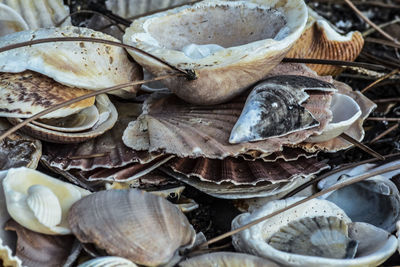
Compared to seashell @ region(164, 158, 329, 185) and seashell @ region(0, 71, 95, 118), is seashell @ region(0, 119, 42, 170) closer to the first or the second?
seashell @ region(0, 71, 95, 118)

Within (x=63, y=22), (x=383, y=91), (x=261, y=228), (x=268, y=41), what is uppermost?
(x=268, y=41)

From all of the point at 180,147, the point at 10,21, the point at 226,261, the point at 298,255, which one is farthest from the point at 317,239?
the point at 10,21

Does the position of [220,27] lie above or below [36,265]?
above

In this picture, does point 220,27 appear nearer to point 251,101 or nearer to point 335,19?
point 251,101

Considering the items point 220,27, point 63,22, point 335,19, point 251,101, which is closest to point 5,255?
point 251,101

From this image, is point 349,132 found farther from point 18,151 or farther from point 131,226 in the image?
point 18,151

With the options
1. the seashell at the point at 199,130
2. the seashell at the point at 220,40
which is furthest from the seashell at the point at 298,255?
the seashell at the point at 220,40
